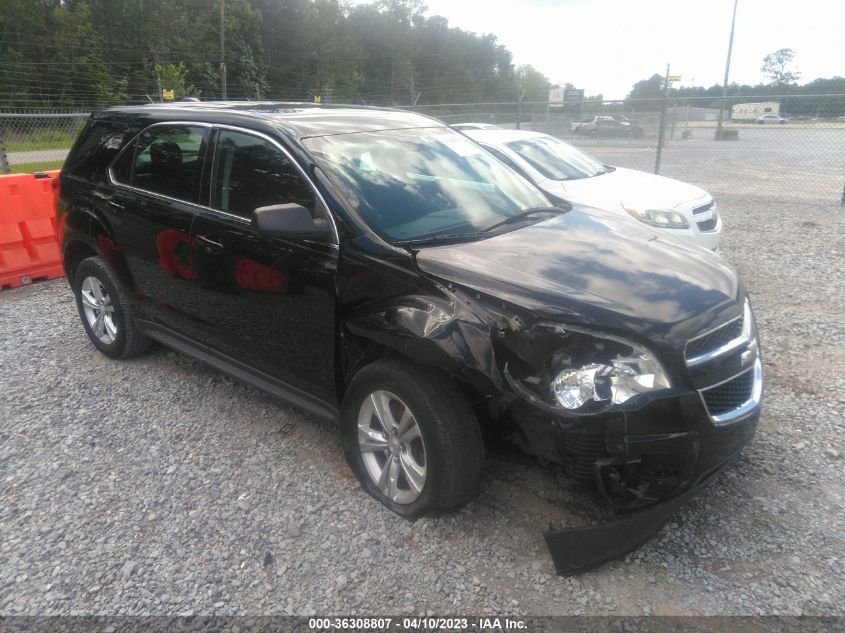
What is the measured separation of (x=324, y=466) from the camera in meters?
3.45

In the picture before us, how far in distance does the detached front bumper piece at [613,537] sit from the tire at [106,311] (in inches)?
135

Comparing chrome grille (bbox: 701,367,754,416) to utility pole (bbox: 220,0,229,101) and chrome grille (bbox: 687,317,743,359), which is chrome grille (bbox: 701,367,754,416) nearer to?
chrome grille (bbox: 687,317,743,359)

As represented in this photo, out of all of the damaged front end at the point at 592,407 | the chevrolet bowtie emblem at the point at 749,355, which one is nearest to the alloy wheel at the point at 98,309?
the damaged front end at the point at 592,407

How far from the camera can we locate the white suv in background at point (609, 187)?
638 centimetres

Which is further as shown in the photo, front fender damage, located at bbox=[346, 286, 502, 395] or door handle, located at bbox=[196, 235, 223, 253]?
door handle, located at bbox=[196, 235, 223, 253]

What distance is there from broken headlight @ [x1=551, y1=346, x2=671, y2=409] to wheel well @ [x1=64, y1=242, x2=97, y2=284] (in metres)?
3.78

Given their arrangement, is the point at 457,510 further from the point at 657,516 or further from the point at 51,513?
the point at 51,513

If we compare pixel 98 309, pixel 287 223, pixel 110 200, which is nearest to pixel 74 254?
pixel 98 309

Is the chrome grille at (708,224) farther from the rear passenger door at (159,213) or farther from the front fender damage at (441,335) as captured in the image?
the rear passenger door at (159,213)

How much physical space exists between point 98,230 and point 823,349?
17.9 ft

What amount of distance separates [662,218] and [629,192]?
2.04 ft

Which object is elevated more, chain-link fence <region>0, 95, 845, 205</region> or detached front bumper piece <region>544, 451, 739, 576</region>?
chain-link fence <region>0, 95, 845, 205</region>

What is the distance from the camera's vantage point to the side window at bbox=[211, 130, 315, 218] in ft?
10.7

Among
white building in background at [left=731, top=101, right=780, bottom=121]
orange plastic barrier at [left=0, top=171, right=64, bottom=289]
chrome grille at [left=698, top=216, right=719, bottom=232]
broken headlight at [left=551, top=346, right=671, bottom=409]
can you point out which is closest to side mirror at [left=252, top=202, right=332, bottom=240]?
broken headlight at [left=551, top=346, right=671, bottom=409]
